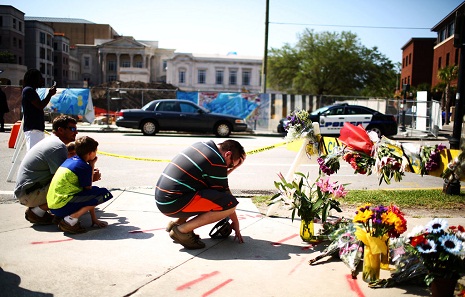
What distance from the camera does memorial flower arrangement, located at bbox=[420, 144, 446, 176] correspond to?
4.40m

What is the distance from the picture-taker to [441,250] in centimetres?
312

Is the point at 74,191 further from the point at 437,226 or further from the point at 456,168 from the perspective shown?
the point at 456,168

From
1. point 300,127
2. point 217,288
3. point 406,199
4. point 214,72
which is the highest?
point 214,72

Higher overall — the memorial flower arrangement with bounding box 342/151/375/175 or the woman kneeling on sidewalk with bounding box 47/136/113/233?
the memorial flower arrangement with bounding box 342/151/375/175

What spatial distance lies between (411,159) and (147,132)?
50.2 ft

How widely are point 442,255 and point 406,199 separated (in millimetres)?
3979

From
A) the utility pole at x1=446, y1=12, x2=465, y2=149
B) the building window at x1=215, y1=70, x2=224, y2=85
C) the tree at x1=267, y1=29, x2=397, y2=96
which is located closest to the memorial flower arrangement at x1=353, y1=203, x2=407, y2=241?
A: the utility pole at x1=446, y1=12, x2=465, y2=149

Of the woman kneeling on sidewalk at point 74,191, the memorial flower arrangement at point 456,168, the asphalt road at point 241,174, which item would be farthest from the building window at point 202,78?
the memorial flower arrangement at point 456,168

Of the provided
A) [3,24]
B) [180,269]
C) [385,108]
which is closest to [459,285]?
[180,269]

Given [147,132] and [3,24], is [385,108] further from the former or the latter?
[3,24]

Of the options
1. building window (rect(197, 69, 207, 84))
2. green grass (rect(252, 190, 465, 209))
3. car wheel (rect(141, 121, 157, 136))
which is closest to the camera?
green grass (rect(252, 190, 465, 209))

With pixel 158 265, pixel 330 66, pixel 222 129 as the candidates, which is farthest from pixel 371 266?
pixel 330 66

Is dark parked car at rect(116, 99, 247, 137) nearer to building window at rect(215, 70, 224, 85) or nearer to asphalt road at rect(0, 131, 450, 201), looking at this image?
asphalt road at rect(0, 131, 450, 201)

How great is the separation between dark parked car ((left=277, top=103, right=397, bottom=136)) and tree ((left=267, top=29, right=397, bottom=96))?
107 feet
